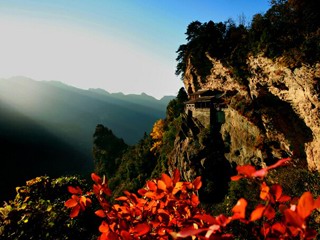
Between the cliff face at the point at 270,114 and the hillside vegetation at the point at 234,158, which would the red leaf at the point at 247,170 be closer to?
the hillside vegetation at the point at 234,158

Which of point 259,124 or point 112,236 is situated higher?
point 259,124

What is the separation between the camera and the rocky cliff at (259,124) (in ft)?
70.0

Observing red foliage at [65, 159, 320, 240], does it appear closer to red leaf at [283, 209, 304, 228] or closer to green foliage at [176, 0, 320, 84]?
red leaf at [283, 209, 304, 228]

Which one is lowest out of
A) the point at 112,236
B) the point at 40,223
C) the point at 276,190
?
the point at 40,223

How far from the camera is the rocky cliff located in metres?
21.3

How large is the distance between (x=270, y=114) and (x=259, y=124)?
2.10 m

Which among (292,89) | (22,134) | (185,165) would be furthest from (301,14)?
(22,134)

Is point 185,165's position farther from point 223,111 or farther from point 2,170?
point 2,170

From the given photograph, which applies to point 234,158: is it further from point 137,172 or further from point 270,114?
point 137,172

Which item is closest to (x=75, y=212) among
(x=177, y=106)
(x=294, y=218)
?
(x=294, y=218)

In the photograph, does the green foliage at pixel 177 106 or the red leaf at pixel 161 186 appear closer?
the red leaf at pixel 161 186

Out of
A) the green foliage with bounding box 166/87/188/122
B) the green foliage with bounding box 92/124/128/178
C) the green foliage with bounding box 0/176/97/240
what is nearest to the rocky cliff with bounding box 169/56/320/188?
the green foliage with bounding box 166/87/188/122

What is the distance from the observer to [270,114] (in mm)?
26156

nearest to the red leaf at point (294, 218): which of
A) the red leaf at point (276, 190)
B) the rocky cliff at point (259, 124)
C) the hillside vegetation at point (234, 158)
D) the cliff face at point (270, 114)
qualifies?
the hillside vegetation at point (234, 158)
